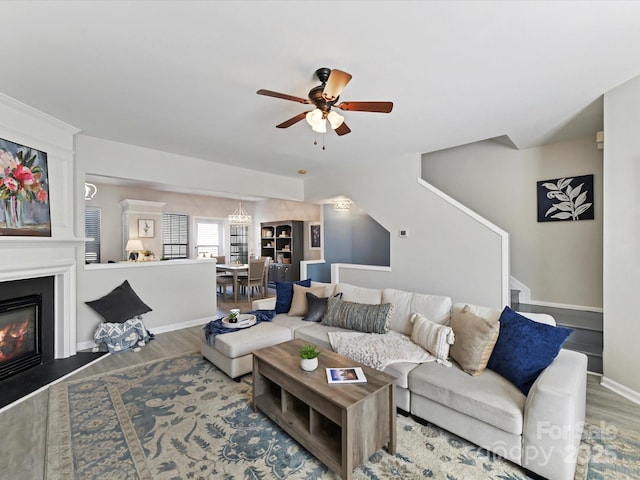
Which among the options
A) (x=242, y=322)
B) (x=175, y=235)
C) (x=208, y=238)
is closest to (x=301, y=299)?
(x=242, y=322)

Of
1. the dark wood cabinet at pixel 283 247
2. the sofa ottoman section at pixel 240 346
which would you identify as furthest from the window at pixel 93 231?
the sofa ottoman section at pixel 240 346

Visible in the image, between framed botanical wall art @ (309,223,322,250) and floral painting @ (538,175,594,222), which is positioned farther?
framed botanical wall art @ (309,223,322,250)

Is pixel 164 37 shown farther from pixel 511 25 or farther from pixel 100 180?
pixel 100 180

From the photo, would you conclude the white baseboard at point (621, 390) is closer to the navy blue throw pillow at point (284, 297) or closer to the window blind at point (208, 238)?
the navy blue throw pillow at point (284, 297)

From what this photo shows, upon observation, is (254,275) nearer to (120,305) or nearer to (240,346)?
(120,305)

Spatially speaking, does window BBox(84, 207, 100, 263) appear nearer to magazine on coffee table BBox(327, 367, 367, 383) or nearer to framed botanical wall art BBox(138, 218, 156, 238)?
framed botanical wall art BBox(138, 218, 156, 238)

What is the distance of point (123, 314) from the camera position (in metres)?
3.93

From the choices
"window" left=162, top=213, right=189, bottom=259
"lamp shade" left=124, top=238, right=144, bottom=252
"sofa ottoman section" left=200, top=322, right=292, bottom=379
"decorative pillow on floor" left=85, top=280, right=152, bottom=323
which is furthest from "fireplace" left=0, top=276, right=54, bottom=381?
"window" left=162, top=213, right=189, bottom=259

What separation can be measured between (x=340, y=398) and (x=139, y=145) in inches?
161

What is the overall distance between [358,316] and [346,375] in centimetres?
118

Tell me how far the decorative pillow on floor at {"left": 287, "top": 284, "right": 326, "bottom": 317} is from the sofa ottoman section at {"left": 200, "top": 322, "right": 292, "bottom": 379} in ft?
1.35

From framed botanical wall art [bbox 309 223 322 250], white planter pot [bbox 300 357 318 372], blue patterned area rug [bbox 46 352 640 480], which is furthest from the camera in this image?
framed botanical wall art [bbox 309 223 322 250]

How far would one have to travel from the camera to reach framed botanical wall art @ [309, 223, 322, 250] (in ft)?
26.6

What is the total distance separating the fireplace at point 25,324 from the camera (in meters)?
3.02
